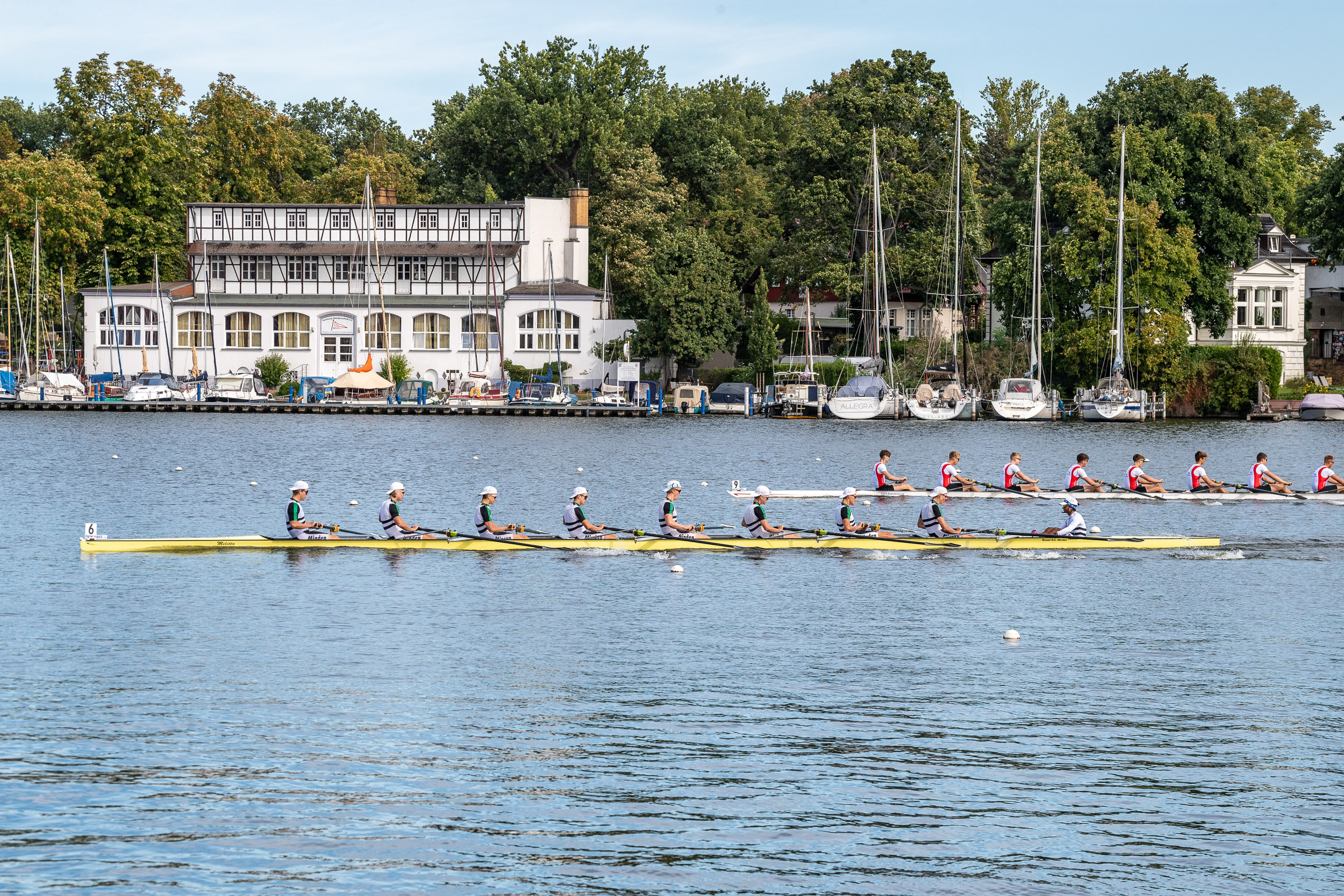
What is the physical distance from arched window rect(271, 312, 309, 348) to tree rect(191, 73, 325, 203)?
15.4 meters

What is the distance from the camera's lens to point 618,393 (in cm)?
9656

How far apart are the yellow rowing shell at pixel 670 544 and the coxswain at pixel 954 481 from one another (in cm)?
612

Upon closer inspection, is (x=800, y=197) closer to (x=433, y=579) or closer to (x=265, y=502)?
(x=265, y=502)

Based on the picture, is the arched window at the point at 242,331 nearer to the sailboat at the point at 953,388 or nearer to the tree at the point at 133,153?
the tree at the point at 133,153

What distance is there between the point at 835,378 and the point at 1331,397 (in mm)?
29933

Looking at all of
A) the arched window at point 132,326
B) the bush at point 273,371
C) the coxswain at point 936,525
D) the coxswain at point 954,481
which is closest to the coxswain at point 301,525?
the coxswain at point 936,525

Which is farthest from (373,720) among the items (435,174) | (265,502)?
(435,174)

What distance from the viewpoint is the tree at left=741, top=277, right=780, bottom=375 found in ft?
317

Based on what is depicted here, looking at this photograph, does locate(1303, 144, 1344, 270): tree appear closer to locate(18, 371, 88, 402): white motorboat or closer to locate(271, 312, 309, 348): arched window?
locate(271, 312, 309, 348): arched window

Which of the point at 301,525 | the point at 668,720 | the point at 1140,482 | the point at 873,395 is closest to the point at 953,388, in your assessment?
the point at 873,395

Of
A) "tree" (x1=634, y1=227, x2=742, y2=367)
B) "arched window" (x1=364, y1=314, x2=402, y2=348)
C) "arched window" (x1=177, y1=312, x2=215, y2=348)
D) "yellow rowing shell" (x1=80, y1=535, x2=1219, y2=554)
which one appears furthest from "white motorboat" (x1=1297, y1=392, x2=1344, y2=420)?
"arched window" (x1=177, y1=312, x2=215, y2=348)

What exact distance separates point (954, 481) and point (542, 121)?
8375 cm

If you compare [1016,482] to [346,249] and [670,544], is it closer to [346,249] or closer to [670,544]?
[670,544]

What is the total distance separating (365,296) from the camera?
346ft
